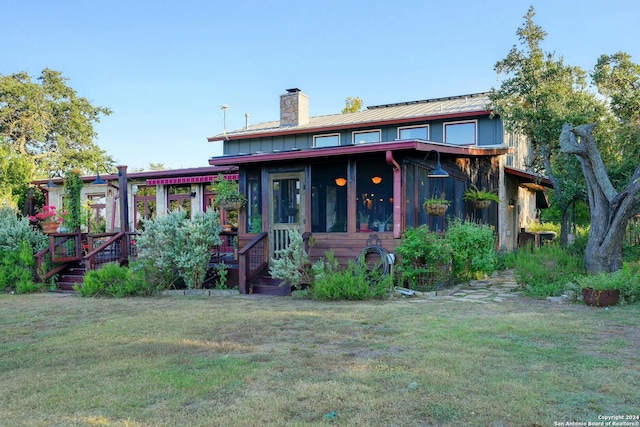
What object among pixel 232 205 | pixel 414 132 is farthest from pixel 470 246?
pixel 414 132

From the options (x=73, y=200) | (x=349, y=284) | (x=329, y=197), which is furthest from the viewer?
(x=73, y=200)

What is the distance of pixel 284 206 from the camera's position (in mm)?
10219

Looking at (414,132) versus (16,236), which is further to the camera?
(414,132)

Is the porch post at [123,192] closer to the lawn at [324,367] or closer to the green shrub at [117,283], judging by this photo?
the green shrub at [117,283]

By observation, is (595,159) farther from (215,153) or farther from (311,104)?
(215,153)

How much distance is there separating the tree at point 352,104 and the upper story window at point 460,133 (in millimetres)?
15352

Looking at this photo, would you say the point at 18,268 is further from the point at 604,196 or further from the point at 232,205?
the point at 604,196

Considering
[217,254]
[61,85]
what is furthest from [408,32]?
[61,85]

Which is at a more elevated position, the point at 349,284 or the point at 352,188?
the point at 352,188

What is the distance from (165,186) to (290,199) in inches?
350

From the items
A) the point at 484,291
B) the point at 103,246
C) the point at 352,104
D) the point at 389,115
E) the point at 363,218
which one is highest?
the point at 352,104

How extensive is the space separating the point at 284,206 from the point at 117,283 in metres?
3.67

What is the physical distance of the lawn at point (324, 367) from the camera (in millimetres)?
3090

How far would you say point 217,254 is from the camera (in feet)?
35.4
